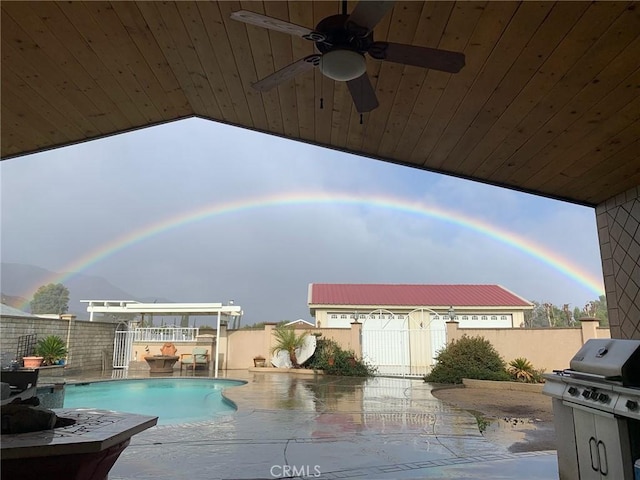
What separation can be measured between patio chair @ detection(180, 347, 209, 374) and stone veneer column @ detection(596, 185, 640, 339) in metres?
11.3

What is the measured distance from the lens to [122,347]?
1434 centimetres

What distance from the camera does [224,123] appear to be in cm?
457

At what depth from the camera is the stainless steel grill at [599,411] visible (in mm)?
2428

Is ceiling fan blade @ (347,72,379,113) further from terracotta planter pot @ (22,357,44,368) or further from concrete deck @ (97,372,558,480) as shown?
terracotta planter pot @ (22,357,44,368)

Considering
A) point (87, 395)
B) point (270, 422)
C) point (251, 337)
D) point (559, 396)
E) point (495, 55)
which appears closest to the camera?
point (495, 55)

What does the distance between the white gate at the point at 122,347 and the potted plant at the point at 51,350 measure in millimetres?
3121

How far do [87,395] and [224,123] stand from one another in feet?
25.2

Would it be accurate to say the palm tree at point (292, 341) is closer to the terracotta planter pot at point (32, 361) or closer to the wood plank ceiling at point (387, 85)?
the terracotta planter pot at point (32, 361)

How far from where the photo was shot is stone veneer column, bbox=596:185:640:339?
14.5ft

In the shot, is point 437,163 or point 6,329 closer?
point 437,163

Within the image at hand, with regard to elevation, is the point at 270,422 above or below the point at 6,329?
below

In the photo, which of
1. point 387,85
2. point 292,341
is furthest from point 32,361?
point 387,85

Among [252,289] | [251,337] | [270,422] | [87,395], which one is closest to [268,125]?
[270,422]

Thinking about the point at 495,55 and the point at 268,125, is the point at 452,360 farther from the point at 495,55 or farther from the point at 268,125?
the point at 495,55
